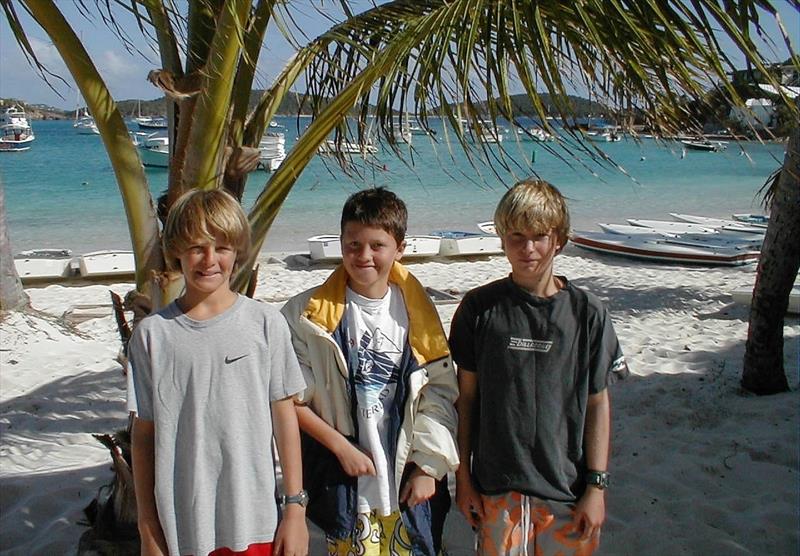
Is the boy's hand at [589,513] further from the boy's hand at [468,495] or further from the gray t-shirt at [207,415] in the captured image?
the gray t-shirt at [207,415]

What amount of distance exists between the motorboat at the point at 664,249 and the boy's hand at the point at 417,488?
11140 millimetres

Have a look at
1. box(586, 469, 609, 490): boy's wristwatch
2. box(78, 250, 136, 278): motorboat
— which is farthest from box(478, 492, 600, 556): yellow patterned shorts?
box(78, 250, 136, 278): motorboat

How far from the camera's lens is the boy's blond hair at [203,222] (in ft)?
6.46

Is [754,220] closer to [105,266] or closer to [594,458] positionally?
[105,266]

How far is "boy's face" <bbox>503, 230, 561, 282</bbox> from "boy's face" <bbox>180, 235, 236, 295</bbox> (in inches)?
32.8

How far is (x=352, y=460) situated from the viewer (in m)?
2.07

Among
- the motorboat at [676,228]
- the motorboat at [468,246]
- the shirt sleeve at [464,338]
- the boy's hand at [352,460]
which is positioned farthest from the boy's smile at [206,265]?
the motorboat at [676,228]

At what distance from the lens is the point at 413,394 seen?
6.97 feet

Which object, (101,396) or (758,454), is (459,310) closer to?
(758,454)

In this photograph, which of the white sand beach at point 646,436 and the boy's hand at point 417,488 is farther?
the white sand beach at point 646,436

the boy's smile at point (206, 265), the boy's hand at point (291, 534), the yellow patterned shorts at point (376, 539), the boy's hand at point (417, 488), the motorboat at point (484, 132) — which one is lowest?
the yellow patterned shorts at point (376, 539)

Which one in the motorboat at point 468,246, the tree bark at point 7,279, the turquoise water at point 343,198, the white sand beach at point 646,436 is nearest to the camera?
the white sand beach at point 646,436

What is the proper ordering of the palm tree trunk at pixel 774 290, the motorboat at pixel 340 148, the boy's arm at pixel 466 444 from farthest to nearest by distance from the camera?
the palm tree trunk at pixel 774 290 < the motorboat at pixel 340 148 < the boy's arm at pixel 466 444

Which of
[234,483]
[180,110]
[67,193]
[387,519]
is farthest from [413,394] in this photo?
[67,193]
